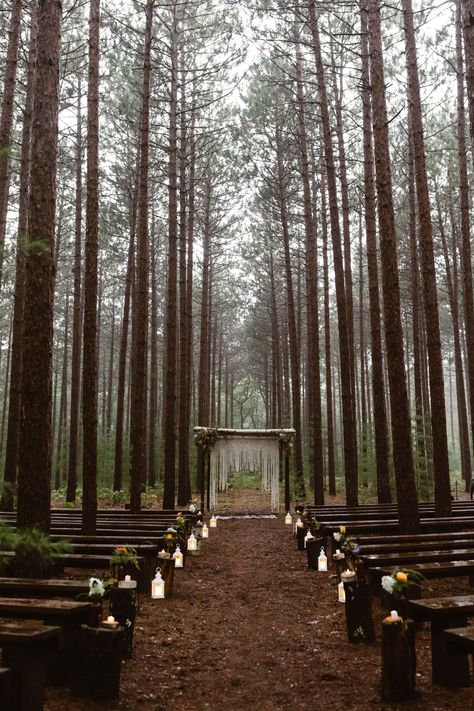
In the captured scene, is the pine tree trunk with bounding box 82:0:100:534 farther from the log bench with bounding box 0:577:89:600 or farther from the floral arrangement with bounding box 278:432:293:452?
the floral arrangement with bounding box 278:432:293:452

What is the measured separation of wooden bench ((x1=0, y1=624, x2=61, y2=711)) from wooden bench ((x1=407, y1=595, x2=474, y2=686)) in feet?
8.01

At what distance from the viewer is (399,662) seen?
3525 millimetres

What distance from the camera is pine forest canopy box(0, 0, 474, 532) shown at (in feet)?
19.3

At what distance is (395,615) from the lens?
3617mm

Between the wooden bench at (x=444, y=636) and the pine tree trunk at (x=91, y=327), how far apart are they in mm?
5439

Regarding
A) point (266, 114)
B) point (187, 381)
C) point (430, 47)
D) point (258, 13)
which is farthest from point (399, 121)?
point (187, 381)

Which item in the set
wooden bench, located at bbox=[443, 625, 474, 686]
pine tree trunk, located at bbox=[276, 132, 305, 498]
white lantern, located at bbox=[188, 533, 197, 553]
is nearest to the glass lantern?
white lantern, located at bbox=[188, 533, 197, 553]

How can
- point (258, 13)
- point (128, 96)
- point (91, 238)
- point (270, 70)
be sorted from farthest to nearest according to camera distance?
point (270, 70) → point (128, 96) → point (258, 13) → point (91, 238)

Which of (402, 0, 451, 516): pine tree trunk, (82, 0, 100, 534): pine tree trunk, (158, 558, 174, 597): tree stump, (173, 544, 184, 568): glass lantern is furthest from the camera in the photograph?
(402, 0, 451, 516): pine tree trunk

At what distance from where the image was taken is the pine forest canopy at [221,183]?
5.89 m

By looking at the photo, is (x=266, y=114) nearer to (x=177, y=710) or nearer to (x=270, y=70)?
(x=270, y=70)

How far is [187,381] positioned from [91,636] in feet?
47.8

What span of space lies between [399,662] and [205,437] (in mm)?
11852

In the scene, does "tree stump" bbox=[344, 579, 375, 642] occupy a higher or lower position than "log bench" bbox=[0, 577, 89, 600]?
lower
